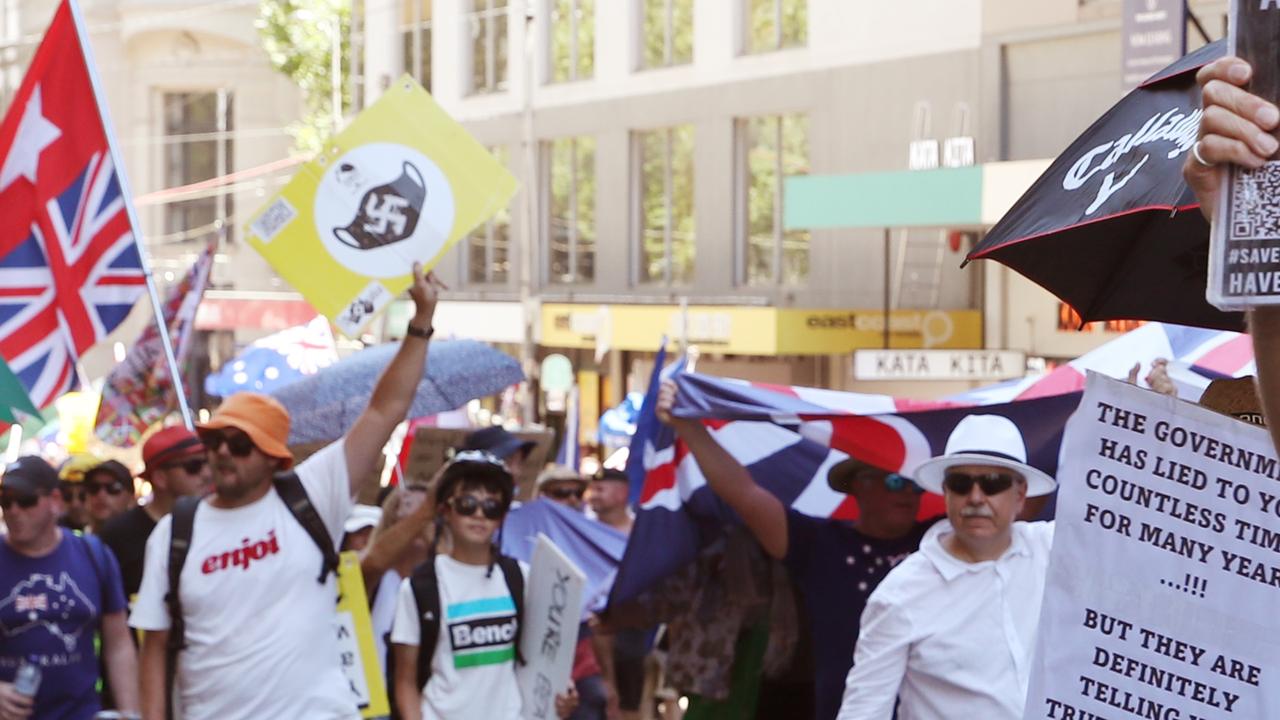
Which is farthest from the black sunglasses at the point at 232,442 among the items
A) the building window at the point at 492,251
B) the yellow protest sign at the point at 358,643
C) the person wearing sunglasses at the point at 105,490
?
the building window at the point at 492,251

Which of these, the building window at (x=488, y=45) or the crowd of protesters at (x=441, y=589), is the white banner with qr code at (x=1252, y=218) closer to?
the crowd of protesters at (x=441, y=589)

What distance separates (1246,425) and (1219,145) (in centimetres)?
116

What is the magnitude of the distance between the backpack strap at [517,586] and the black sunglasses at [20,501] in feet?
5.29

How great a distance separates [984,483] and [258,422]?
230 centimetres

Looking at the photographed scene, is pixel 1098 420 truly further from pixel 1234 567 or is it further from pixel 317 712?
pixel 317 712

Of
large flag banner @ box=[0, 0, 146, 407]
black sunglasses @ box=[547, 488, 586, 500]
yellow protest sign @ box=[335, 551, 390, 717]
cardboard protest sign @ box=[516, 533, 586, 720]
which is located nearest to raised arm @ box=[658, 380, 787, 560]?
cardboard protest sign @ box=[516, 533, 586, 720]

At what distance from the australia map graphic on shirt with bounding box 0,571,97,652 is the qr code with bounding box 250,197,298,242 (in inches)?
62.5

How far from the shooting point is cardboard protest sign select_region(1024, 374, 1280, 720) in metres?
3.67

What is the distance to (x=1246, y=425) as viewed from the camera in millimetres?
3666

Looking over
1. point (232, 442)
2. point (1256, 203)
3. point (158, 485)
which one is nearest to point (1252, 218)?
point (1256, 203)

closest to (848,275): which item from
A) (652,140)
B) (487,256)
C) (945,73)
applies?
(945,73)

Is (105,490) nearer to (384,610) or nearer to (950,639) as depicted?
(384,610)

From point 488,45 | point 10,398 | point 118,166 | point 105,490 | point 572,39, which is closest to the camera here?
point 10,398

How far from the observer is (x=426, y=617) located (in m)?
7.08
